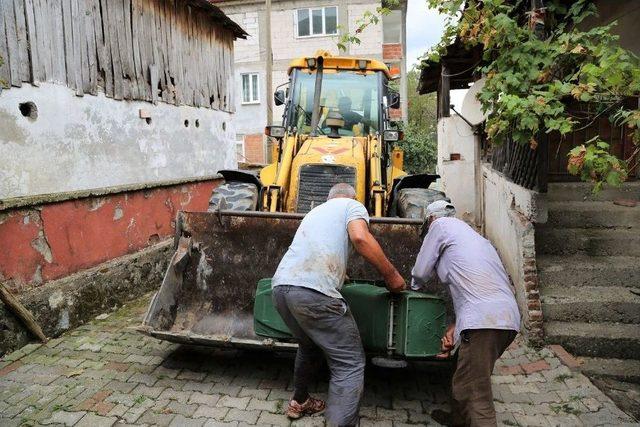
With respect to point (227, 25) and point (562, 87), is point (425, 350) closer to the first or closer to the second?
point (562, 87)

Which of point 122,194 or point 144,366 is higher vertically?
point 122,194

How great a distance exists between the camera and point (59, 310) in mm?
5102

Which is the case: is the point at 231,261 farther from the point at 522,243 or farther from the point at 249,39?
the point at 249,39

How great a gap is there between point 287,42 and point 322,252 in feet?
65.5

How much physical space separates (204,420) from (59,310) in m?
2.51

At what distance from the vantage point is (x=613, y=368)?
4609 millimetres

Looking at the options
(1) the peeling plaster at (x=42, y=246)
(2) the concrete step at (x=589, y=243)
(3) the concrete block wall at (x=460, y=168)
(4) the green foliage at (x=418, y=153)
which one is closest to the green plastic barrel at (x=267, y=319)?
(1) the peeling plaster at (x=42, y=246)

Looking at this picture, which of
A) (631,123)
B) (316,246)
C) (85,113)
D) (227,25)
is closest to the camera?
(631,123)

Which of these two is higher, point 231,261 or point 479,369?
point 231,261

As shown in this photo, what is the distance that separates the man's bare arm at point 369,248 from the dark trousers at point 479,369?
62 centimetres

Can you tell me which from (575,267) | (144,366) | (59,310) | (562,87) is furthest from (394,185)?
(59,310)

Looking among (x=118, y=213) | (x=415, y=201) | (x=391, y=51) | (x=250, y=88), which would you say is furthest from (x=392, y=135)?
(x=250, y=88)

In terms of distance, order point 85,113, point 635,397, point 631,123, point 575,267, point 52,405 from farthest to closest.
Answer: point 85,113 → point 575,267 → point 635,397 → point 52,405 → point 631,123

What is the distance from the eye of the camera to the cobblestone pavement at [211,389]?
142 inches
